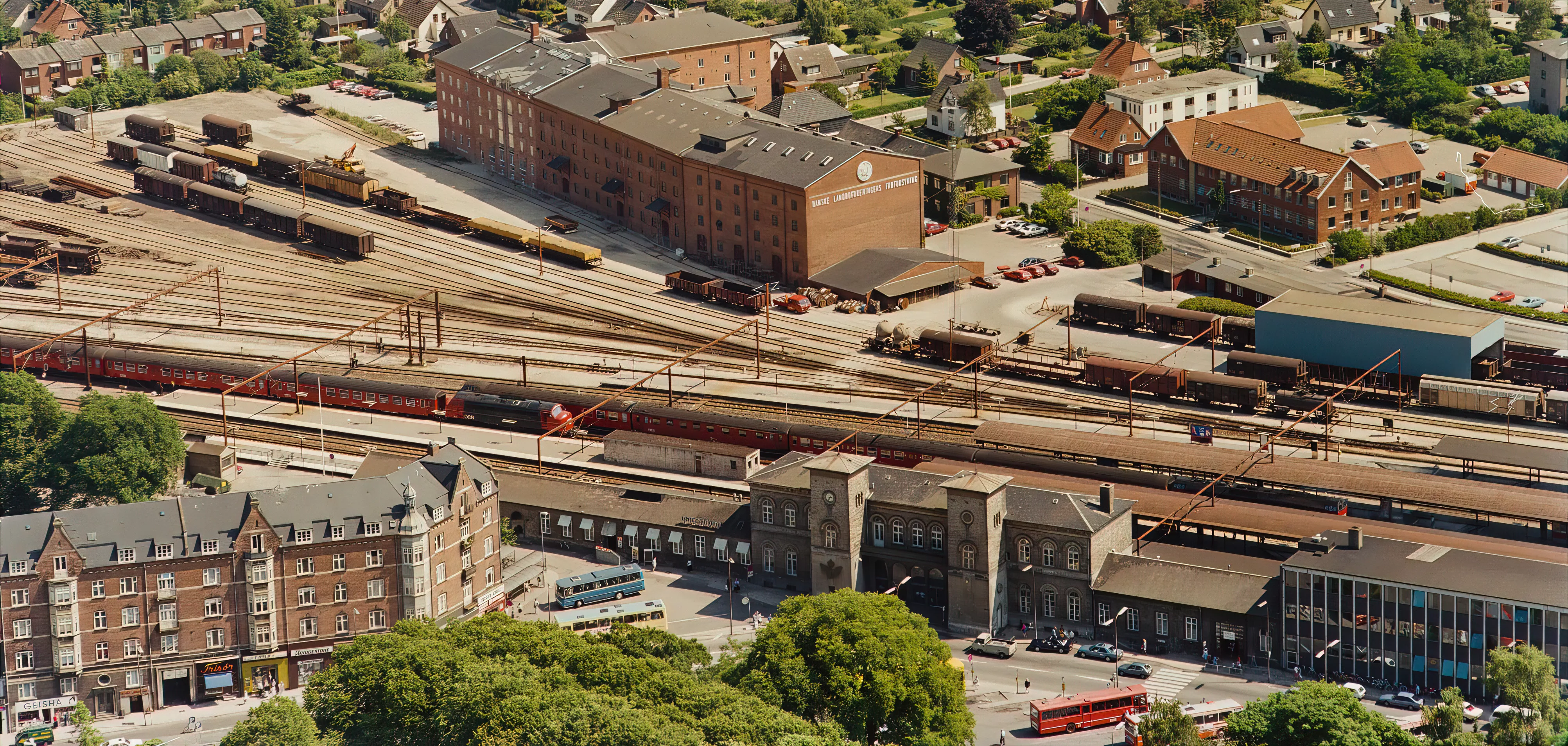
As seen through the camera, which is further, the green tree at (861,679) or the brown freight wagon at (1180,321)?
the brown freight wagon at (1180,321)

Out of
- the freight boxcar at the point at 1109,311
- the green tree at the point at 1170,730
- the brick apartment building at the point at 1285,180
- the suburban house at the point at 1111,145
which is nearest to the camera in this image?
the green tree at the point at 1170,730

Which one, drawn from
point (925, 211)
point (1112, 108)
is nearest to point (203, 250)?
point (925, 211)

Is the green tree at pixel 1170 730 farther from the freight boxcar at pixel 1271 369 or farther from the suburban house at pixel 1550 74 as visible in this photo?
the suburban house at pixel 1550 74

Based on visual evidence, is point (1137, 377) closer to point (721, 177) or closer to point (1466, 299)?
point (1466, 299)

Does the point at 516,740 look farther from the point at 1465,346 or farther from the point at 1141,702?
the point at 1465,346

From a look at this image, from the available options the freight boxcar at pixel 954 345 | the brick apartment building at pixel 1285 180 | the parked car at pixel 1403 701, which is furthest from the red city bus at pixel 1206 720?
the brick apartment building at pixel 1285 180

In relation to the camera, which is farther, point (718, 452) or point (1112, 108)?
point (1112, 108)

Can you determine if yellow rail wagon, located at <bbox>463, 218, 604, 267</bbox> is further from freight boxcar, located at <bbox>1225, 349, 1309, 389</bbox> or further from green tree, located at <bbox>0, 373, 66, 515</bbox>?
freight boxcar, located at <bbox>1225, 349, 1309, 389</bbox>
